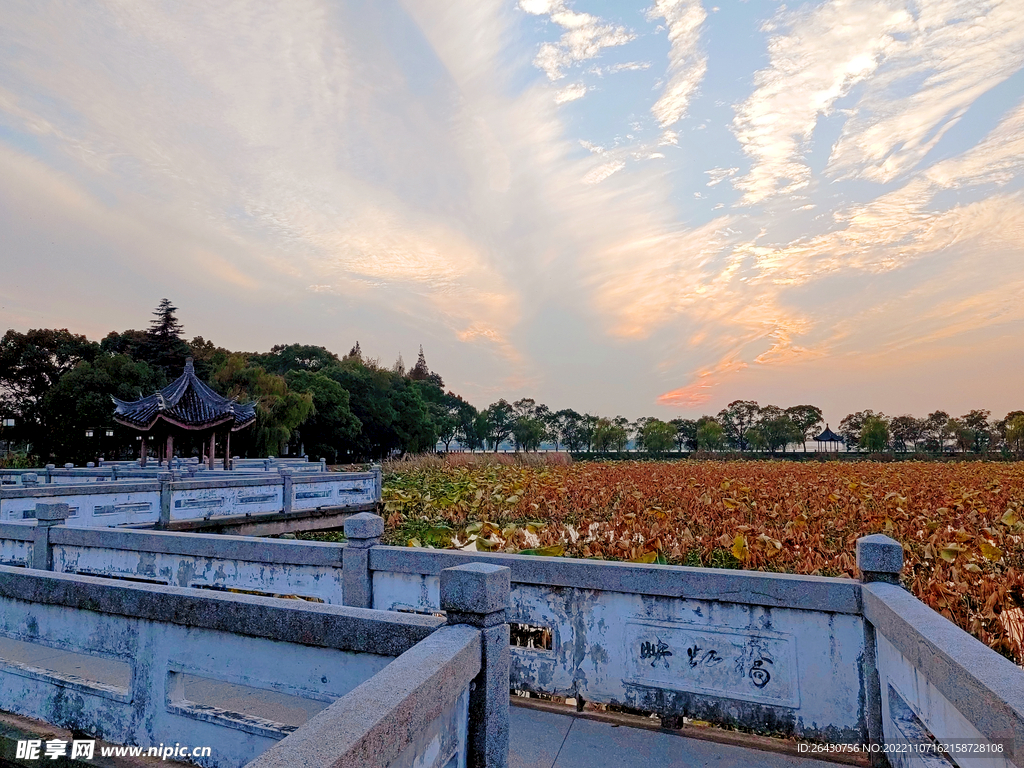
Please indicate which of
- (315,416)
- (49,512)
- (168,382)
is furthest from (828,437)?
(49,512)

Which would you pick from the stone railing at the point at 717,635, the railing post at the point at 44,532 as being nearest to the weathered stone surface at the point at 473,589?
the stone railing at the point at 717,635

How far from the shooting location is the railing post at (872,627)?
12.6 feet

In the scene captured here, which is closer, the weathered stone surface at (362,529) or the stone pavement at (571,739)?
the stone pavement at (571,739)

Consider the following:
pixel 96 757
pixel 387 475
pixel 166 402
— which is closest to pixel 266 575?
pixel 96 757

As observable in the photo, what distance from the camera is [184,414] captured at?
21.1m

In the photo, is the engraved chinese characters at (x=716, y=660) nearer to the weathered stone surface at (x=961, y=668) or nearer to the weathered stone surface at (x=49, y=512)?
the weathered stone surface at (x=961, y=668)

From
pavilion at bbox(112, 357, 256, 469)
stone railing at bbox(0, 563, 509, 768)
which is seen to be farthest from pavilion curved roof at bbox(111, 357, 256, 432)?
stone railing at bbox(0, 563, 509, 768)

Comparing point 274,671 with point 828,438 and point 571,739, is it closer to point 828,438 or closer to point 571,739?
point 571,739

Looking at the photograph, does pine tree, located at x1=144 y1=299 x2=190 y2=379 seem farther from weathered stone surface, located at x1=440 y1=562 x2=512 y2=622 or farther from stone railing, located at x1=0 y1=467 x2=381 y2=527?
weathered stone surface, located at x1=440 y1=562 x2=512 y2=622

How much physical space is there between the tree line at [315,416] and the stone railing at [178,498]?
22.0m

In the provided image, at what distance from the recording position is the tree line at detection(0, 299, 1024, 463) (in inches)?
1383

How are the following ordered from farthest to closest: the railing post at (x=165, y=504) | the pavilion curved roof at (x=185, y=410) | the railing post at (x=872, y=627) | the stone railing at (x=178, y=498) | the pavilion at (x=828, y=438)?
the pavilion at (x=828, y=438)
the pavilion curved roof at (x=185, y=410)
the railing post at (x=165, y=504)
the stone railing at (x=178, y=498)
the railing post at (x=872, y=627)

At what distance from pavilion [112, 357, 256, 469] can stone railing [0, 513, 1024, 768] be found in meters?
17.9

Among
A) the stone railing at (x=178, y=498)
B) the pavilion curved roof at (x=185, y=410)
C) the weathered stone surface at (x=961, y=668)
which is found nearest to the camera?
the weathered stone surface at (x=961, y=668)
